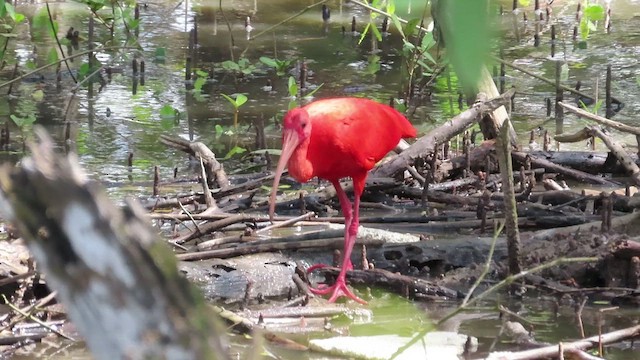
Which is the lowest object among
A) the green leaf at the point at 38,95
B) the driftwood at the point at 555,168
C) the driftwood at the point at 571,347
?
the green leaf at the point at 38,95

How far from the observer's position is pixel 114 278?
1375 mm

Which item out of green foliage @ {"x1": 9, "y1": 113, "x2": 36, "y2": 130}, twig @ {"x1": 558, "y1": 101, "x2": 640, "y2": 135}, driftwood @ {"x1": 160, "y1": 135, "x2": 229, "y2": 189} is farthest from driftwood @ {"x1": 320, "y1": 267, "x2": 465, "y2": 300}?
green foliage @ {"x1": 9, "y1": 113, "x2": 36, "y2": 130}

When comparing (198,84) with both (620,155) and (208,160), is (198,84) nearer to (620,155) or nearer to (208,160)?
(208,160)

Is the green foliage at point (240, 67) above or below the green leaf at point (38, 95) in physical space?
above

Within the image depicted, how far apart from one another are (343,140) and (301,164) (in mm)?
226

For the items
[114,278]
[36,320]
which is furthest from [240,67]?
[114,278]

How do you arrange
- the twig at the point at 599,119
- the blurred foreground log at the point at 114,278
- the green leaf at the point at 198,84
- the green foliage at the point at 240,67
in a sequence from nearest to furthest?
1. the blurred foreground log at the point at 114,278
2. the twig at the point at 599,119
3. the green leaf at the point at 198,84
4. the green foliage at the point at 240,67

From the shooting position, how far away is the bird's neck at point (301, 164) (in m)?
4.55

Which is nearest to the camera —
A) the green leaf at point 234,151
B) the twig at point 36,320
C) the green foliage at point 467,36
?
the green foliage at point 467,36

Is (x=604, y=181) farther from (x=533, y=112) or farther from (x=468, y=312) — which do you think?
(x=533, y=112)

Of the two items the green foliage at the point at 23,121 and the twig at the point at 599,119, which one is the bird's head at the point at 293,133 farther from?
the green foliage at the point at 23,121

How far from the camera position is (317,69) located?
386 inches

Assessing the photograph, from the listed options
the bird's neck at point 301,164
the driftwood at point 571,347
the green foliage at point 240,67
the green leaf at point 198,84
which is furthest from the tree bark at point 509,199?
the green foliage at point 240,67

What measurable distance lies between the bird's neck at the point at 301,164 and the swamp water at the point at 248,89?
2.11 feet
